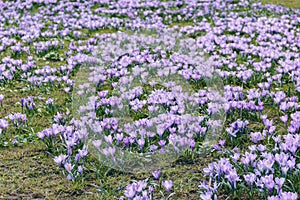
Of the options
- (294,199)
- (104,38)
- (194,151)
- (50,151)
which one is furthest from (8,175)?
(104,38)

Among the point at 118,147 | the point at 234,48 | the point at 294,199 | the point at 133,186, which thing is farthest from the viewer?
the point at 234,48

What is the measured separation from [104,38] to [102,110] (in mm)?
3684

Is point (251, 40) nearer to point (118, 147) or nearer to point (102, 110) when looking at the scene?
point (102, 110)

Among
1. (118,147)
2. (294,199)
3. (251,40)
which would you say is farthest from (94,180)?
(251,40)

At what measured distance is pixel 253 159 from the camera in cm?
408

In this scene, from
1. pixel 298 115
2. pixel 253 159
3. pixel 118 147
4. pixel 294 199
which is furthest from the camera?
pixel 298 115

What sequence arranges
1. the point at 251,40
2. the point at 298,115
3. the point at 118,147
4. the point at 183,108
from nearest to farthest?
the point at 118,147, the point at 298,115, the point at 183,108, the point at 251,40

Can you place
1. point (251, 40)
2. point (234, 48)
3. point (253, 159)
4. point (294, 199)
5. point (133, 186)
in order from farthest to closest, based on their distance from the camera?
point (251, 40) → point (234, 48) → point (253, 159) → point (133, 186) → point (294, 199)

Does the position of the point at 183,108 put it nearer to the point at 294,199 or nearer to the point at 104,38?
the point at 294,199

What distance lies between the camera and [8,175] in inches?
171

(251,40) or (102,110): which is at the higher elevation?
(102,110)

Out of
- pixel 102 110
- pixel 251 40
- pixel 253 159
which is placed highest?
pixel 253 159

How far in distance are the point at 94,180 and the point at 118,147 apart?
535 mm

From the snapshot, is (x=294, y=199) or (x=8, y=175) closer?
(x=294, y=199)
